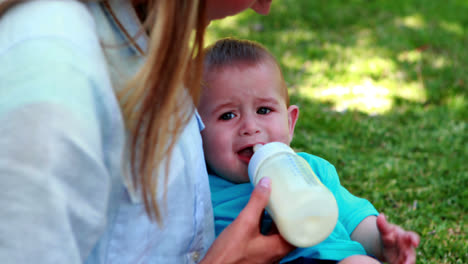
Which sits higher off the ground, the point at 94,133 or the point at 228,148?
the point at 94,133

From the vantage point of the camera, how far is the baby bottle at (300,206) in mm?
1452

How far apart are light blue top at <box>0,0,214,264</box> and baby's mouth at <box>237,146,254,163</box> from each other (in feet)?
2.30

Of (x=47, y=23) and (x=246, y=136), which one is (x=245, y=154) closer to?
(x=246, y=136)

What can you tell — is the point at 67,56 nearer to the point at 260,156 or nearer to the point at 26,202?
the point at 26,202

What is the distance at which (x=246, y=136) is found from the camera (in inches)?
75.5

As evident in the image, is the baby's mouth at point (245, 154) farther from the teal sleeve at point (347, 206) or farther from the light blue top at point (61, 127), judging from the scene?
the light blue top at point (61, 127)

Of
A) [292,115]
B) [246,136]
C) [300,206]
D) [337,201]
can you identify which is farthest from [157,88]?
[292,115]

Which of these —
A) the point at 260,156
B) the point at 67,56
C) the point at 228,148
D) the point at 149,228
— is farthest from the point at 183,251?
the point at 67,56

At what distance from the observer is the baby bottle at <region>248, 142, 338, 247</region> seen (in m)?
1.45

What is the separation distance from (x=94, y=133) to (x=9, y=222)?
0.76ft

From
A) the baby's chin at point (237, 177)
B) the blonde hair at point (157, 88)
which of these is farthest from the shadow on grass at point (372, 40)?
the blonde hair at point (157, 88)

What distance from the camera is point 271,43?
546 cm

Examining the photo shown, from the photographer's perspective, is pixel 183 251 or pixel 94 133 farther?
pixel 183 251

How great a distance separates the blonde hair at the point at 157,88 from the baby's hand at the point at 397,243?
81 cm
